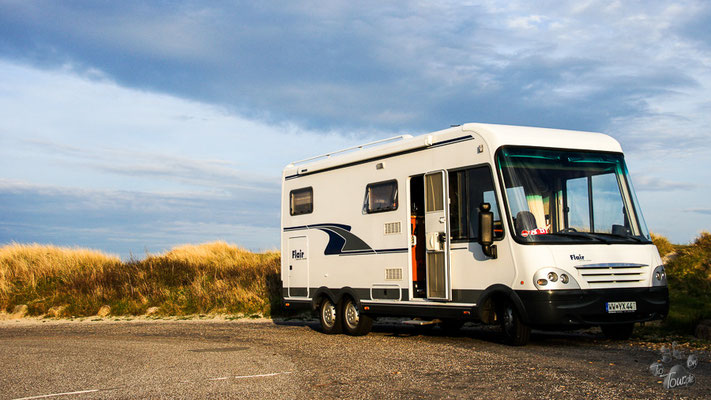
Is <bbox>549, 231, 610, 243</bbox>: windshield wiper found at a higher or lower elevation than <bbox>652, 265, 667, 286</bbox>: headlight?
higher

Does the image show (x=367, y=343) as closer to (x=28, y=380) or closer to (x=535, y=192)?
(x=535, y=192)

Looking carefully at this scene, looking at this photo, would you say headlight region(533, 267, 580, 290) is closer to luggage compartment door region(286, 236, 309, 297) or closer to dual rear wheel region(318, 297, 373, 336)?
dual rear wheel region(318, 297, 373, 336)

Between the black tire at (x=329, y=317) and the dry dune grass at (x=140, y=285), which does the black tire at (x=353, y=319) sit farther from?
the dry dune grass at (x=140, y=285)

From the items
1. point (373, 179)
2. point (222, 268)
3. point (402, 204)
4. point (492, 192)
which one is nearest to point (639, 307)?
point (492, 192)

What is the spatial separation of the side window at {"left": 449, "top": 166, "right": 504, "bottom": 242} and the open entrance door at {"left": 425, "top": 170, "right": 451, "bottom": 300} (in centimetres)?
13

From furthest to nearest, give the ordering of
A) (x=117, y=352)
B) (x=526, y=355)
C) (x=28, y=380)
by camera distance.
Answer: (x=117, y=352)
(x=526, y=355)
(x=28, y=380)

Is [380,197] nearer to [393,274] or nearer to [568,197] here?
[393,274]

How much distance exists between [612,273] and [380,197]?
4.56 metres

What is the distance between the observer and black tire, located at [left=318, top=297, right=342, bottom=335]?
15000 millimetres

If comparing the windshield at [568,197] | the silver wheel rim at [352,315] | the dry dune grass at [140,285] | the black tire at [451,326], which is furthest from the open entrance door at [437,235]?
the dry dune grass at [140,285]

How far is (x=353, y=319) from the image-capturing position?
14.6 meters

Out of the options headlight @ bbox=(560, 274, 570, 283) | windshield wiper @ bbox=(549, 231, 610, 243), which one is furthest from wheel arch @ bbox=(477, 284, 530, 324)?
windshield wiper @ bbox=(549, 231, 610, 243)

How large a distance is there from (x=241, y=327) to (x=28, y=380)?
8.63 m

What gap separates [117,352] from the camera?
40.5 feet
